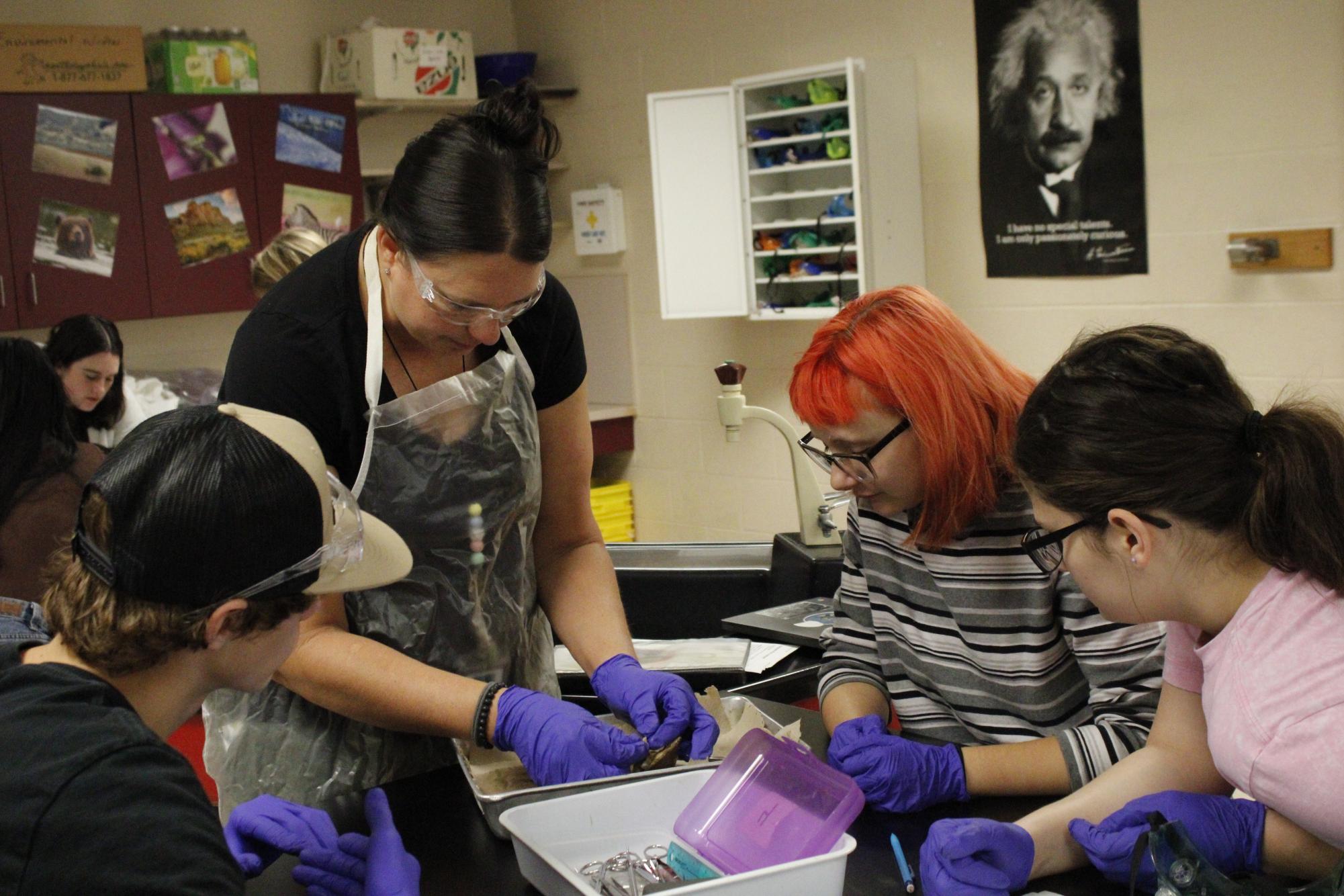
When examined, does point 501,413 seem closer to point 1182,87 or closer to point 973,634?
point 973,634

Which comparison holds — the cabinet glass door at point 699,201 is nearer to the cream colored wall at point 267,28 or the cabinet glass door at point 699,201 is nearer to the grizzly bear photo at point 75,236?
the cream colored wall at point 267,28

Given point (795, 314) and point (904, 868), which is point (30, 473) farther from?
point (795, 314)

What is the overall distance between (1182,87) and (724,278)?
145cm

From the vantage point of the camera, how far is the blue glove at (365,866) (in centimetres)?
114

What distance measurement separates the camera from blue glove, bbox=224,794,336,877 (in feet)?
4.09

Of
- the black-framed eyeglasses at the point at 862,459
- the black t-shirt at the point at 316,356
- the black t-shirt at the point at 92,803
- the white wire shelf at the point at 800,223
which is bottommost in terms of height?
the black t-shirt at the point at 92,803

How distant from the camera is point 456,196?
4.74ft

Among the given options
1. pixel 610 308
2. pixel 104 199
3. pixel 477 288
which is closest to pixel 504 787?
pixel 477 288

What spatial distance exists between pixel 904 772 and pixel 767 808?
0.65 ft

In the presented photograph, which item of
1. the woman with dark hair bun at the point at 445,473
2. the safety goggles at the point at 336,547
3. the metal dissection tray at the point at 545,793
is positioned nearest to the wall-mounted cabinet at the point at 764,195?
the woman with dark hair bun at the point at 445,473

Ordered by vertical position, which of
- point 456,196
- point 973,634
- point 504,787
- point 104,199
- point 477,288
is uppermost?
point 104,199

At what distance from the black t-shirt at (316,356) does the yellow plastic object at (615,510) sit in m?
3.12

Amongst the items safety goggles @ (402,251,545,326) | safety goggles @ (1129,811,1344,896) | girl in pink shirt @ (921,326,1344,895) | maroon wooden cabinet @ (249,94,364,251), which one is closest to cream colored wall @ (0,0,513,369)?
maroon wooden cabinet @ (249,94,364,251)

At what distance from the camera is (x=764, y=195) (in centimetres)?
386
